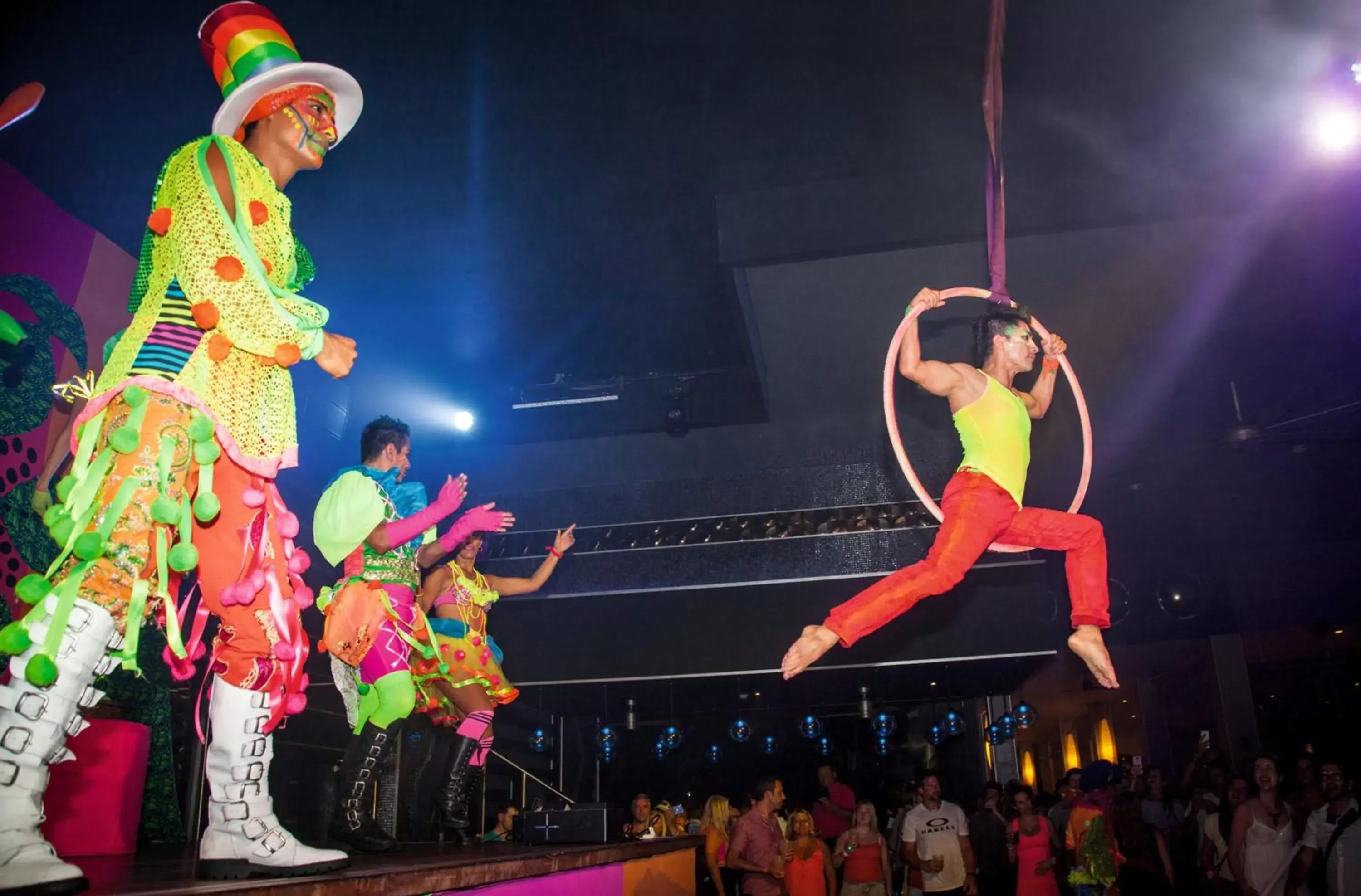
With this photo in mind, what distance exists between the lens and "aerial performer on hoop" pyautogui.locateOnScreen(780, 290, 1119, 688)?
11.7ft

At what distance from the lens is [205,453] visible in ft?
6.76

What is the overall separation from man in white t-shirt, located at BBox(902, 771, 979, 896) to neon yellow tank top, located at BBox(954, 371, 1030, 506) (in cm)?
363

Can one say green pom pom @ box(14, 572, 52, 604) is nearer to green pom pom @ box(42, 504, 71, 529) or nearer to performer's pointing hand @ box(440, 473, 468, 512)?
green pom pom @ box(42, 504, 71, 529)

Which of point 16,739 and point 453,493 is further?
point 453,493

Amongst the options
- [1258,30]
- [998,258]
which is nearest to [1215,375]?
[1258,30]

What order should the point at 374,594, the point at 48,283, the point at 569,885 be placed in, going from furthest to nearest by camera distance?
the point at 48,283
the point at 374,594
the point at 569,885

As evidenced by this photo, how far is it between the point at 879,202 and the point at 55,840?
15.0ft

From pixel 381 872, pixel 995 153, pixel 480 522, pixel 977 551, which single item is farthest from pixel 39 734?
pixel 995 153

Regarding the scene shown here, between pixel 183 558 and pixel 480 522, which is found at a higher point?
pixel 480 522

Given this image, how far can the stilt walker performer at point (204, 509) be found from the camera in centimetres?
184

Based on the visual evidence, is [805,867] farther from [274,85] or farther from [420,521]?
[274,85]

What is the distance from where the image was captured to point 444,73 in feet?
14.4

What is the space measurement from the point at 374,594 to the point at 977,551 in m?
2.21

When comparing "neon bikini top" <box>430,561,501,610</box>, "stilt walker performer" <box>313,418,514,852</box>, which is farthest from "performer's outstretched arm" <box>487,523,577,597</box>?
"stilt walker performer" <box>313,418,514,852</box>
